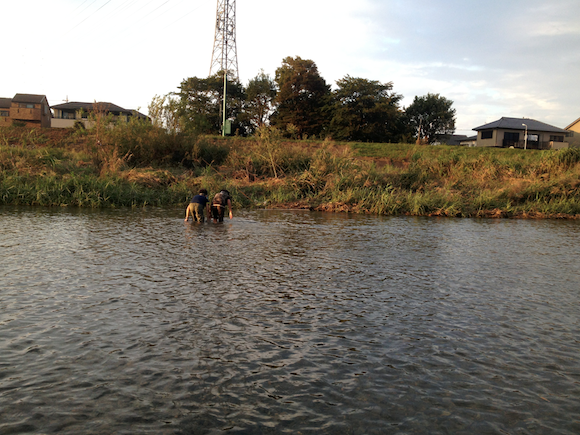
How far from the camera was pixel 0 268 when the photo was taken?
8.34 metres

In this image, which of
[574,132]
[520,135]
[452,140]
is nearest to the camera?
[520,135]

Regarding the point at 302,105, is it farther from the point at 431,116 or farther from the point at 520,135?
the point at 520,135

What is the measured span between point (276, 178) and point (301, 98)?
3329cm

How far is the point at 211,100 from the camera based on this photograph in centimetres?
5756

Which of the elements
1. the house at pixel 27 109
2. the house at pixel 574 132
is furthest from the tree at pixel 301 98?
the house at pixel 27 109

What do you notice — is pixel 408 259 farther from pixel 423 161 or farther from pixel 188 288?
pixel 423 161

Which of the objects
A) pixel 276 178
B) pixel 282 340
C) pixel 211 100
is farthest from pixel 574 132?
pixel 282 340

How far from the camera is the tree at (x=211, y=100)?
55656 mm

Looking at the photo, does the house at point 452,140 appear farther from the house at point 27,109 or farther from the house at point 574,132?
the house at point 27,109

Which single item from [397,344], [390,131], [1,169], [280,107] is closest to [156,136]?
[1,169]

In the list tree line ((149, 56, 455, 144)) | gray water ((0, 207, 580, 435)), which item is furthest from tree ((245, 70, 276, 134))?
gray water ((0, 207, 580, 435))

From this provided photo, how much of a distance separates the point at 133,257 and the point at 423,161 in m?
21.4

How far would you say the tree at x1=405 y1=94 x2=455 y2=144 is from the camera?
6925 centimetres

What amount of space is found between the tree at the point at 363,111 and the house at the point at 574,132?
30.1 m
